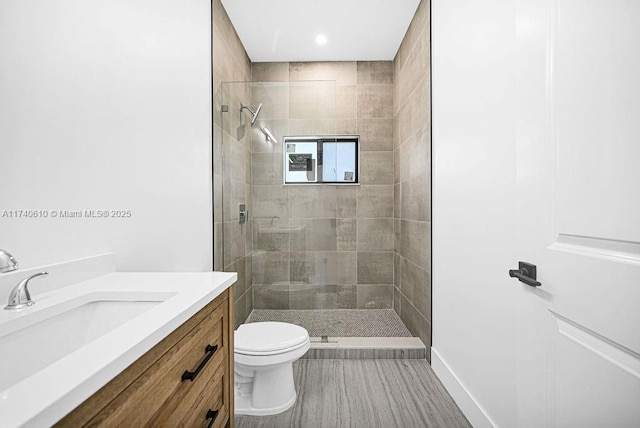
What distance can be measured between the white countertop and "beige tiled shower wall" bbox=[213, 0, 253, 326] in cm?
130

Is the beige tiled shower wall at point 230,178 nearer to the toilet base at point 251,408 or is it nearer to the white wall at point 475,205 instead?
the toilet base at point 251,408

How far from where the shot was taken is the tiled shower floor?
2539 mm

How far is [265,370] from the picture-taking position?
69.9 inches

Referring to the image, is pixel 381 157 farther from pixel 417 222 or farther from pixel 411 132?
pixel 417 222

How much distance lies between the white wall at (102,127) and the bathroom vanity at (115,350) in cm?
16

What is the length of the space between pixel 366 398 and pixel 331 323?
0.77m

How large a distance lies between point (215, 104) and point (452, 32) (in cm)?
168

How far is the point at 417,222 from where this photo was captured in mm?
2574

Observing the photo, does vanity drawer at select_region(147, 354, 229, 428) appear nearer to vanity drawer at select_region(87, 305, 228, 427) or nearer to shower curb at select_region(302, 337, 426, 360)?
vanity drawer at select_region(87, 305, 228, 427)

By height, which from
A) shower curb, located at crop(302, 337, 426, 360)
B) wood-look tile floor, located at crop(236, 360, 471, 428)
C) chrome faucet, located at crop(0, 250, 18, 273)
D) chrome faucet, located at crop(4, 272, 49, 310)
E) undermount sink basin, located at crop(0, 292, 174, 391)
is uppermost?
chrome faucet, located at crop(0, 250, 18, 273)

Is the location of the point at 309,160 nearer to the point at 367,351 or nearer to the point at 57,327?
the point at 367,351

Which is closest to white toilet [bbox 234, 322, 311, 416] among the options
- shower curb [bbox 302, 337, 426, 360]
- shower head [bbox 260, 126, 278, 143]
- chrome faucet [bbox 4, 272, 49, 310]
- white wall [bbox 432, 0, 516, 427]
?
shower curb [bbox 302, 337, 426, 360]

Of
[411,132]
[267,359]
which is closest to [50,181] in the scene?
[267,359]

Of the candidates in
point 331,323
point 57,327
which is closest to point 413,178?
point 331,323
